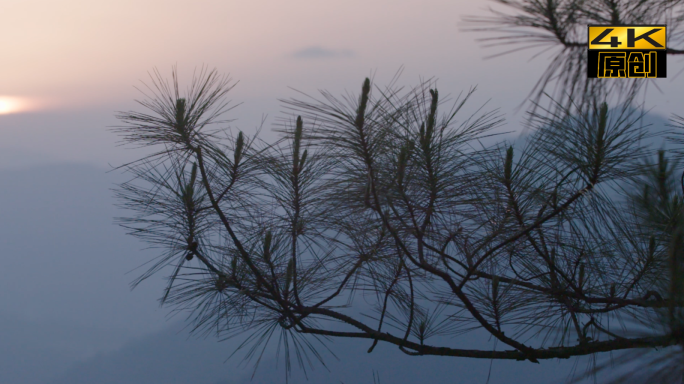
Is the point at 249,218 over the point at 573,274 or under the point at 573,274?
over

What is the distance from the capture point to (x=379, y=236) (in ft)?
2.81

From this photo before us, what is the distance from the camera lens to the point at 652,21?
25.2 inches

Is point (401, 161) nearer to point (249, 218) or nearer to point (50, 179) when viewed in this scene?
point (249, 218)

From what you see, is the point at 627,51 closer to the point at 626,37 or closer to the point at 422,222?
the point at 626,37

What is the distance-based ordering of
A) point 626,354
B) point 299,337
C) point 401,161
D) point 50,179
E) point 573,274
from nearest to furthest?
1. point 626,354
2. point 401,161
3. point 573,274
4. point 299,337
5. point 50,179

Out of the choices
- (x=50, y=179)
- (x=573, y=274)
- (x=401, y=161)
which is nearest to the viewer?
(x=401, y=161)

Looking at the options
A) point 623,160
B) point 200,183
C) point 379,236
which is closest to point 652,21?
point 623,160

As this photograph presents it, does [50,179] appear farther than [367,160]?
Yes

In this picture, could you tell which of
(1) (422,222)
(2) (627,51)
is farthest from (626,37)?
(1) (422,222)

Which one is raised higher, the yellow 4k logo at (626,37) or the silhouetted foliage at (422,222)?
the yellow 4k logo at (626,37)

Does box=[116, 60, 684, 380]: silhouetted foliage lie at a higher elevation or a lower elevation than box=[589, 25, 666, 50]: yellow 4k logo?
lower

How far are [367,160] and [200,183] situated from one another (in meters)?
0.36

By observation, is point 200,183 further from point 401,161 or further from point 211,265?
point 401,161

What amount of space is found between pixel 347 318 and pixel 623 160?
50 centimetres
